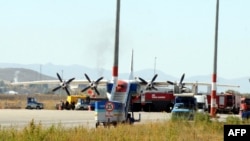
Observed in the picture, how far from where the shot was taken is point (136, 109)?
66.8 meters

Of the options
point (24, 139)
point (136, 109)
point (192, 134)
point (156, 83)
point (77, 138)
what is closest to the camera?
point (24, 139)

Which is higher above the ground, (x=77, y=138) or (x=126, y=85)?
(x=126, y=85)

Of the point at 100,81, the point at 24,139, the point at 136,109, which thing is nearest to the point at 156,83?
the point at 100,81

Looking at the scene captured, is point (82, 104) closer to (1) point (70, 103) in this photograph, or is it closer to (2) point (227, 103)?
(1) point (70, 103)

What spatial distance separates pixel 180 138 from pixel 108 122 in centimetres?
756

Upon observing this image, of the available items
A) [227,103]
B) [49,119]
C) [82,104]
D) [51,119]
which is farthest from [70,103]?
[49,119]

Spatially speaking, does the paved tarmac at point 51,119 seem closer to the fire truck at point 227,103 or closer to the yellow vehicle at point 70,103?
the yellow vehicle at point 70,103

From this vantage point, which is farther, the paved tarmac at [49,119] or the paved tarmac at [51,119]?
the paved tarmac at [49,119]

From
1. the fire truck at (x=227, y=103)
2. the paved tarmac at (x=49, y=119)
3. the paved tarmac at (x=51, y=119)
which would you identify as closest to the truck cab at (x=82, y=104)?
the fire truck at (x=227, y=103)

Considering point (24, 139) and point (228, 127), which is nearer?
point (228, 127)

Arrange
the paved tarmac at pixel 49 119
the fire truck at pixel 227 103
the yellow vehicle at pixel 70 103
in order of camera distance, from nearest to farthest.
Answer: the paved tarmac at pixel 49 119 → the yellow vehicle at pixel 70 103 → the fire truck at pixel 227 103

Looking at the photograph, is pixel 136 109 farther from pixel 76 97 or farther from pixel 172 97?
pixel 76 97

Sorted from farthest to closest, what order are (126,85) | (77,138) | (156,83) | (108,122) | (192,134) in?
(156,83) < (126,85) < (108,122) < (192,134) < (77,138)

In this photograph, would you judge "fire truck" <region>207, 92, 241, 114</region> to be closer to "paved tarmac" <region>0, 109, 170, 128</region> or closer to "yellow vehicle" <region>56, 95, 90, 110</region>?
"yellow vehicle" <region>56, 95, 90, 110</region>
